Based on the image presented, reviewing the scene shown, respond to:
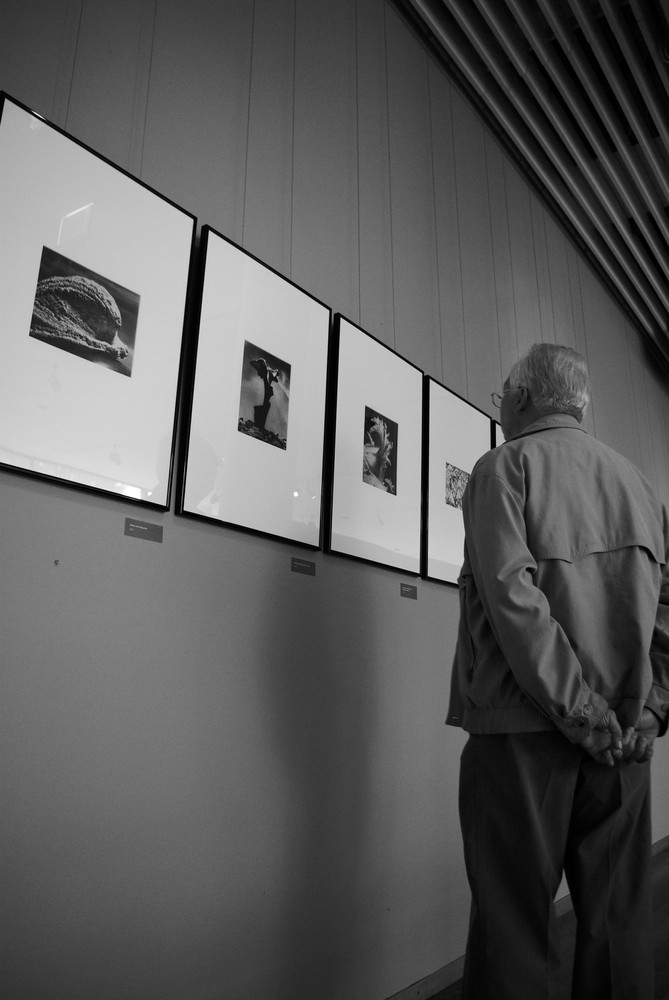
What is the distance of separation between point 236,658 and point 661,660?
1138 millimetres

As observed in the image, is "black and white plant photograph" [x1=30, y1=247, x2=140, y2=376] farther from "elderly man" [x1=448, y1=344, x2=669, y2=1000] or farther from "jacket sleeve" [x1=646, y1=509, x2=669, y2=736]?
"jacket sleeve" [x1=646, y1=509, x2=669, y2=736]

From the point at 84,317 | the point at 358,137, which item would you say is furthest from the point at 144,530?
the point at 358,137

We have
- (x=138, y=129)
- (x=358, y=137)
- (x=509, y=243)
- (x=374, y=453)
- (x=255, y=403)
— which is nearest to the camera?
(x=138, y=129)

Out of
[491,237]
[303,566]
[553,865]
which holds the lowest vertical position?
[553,865]

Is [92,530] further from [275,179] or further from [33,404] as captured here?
[275,179]

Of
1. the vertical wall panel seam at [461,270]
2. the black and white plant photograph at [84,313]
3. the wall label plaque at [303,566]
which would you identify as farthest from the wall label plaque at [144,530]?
the vertical wall panel seam at [461,270]

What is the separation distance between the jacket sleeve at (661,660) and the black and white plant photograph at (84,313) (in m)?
1.52

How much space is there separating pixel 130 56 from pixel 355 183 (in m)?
1.13

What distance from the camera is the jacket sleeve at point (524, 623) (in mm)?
1473

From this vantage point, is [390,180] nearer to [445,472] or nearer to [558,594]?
[445,472]

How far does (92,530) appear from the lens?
1.81m

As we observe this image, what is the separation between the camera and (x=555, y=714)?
147cm

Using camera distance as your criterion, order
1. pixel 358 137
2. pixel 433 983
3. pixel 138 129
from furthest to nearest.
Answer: pixel 358 137 < pixel 433 983 < pixel 138 129

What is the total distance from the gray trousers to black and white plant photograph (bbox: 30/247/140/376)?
4.50 ft
